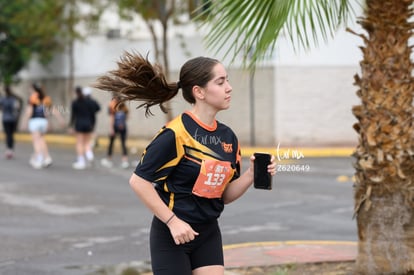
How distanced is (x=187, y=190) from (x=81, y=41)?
2376 centimetres

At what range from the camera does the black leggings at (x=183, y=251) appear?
4125 millimetres

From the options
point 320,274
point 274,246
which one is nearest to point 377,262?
point 320,274

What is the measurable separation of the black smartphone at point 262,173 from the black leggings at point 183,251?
341 mm

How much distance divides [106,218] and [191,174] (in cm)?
667

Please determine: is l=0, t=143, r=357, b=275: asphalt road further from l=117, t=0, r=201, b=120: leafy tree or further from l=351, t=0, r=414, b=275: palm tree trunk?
l=117, t=0, r=201, b=120: leafy tree

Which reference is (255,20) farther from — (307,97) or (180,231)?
(307,97)

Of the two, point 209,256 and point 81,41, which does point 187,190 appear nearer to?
point 209,256

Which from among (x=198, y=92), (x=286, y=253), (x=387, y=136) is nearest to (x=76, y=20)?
(x=286, y=253)

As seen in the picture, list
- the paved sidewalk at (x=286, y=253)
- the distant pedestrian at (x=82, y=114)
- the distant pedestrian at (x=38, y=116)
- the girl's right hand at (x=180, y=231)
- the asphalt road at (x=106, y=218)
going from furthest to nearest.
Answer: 1. the distant pedestrian at (x=82, y=114)
2. the distant pedestrian at (x=38, y=116)
3. the asphalt road at (x=106, y=218)
4. the paved sidewalk at (x=286, y=253)
5. the girl's right hand at (x=180, y=231)

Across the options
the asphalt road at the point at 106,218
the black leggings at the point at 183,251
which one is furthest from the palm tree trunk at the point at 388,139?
the black leggings at the point at 183,251

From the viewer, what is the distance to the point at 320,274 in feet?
22.7

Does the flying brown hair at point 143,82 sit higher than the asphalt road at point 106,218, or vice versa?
the flying brown hair at point 143,82

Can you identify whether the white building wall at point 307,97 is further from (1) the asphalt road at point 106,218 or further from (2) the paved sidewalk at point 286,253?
(2) the paved sidewalk at point 286,253

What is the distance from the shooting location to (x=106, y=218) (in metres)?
10.6
